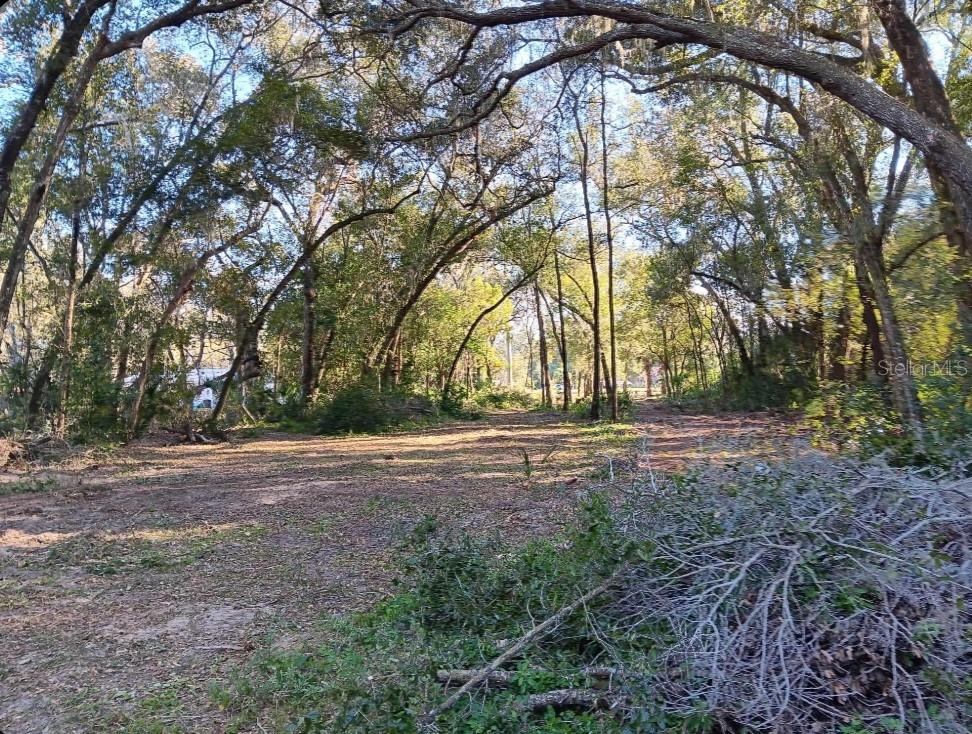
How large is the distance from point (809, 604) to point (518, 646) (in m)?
1.22

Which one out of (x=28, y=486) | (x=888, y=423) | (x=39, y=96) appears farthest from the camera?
(x=28, y=486)

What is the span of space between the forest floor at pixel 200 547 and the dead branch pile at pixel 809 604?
3.91ft

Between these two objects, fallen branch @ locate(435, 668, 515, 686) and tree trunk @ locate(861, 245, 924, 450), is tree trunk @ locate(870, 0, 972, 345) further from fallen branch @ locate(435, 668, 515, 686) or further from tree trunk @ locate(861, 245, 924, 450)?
fallen branch @ locate(435, 668, 515, 686)

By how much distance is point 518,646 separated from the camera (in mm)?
3004

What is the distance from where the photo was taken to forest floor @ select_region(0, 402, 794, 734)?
11.7 feet

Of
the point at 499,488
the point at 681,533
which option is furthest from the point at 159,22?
the point at 681,533

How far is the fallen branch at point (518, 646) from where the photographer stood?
2.74 m

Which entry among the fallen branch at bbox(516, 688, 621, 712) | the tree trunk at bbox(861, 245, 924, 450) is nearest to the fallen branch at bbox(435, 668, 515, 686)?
the fallen branch at bbox(516, 688, 621, 712)

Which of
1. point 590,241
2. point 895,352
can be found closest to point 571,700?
point 895,352

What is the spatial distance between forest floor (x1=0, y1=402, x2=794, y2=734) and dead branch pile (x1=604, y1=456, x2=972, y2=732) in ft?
3.91

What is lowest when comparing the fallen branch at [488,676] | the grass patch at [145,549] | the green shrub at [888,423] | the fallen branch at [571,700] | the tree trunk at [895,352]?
the fallen branch at [571,700]

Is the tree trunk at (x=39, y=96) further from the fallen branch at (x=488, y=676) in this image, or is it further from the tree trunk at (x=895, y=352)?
the tree trunk at (x=895, y=352)

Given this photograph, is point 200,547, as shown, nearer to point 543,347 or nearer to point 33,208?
point 33,208

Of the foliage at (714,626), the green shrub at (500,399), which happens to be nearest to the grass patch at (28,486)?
the foliage at (714,626)
